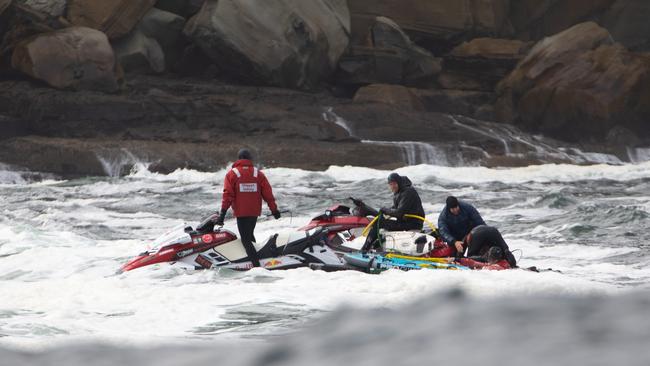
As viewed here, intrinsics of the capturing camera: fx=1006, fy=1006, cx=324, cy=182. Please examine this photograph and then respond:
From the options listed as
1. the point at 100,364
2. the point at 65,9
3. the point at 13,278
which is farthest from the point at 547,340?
the point at 65,9

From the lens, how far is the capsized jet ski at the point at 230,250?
12.5 m

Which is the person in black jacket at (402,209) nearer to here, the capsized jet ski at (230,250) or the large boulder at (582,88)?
the capsized jet ski at (230,250)

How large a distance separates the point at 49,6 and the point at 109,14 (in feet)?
7.98

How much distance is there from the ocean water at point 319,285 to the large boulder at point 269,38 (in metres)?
8.03

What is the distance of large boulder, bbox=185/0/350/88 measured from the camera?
3728 centimetres

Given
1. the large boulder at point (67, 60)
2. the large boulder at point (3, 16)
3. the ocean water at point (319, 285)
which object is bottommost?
the ocean water at point (319, 285)

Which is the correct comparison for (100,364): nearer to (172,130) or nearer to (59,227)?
(59,227)

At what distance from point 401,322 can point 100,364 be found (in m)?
0.73

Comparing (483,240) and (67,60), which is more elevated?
(67,60)

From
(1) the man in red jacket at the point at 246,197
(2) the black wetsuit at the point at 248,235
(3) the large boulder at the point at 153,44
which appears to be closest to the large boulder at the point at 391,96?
(3) the large boulder at the point at 153,44

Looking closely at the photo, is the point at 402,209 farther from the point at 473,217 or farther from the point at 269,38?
the point at 269,38

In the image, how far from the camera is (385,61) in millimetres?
41344

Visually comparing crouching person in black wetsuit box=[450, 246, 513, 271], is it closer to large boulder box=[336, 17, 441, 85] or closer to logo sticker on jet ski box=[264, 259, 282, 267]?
logo sticker on jet ski box=[264, 259, 282, 267]

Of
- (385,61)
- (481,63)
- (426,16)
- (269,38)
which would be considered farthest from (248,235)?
(426,16)
